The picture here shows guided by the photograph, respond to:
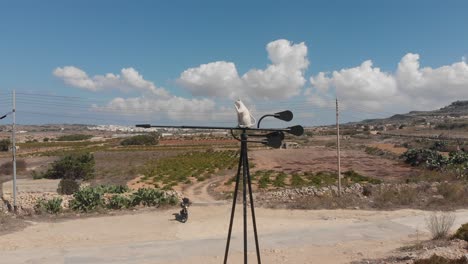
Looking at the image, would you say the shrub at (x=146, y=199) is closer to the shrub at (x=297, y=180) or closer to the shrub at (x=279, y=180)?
the shrub at (x=279, y=180)

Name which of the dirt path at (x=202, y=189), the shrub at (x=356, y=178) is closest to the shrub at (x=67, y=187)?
the dirt path at (x=202, y=189)

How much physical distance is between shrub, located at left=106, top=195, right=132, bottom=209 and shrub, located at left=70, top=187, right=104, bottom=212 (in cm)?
39

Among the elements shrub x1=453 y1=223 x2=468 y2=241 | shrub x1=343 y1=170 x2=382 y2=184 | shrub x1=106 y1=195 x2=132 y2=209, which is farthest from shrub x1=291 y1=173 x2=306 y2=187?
shrub x1=453 y1=223 x2=468 y2=241

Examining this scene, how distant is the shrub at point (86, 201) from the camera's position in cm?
1784

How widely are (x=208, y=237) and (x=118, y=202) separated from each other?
6.13 metres

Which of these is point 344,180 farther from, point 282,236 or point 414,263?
point 414,263

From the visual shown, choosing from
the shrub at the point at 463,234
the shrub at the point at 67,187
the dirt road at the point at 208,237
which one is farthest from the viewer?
the shrub at the point at 67,187

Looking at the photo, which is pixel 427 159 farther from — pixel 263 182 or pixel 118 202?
pixel 118 202

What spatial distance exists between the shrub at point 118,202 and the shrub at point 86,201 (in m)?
0.39

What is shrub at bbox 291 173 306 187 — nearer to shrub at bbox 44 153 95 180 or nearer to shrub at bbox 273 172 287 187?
shrub at bbox 273 172 287 187

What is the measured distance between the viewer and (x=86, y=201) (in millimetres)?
18016

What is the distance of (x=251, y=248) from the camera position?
12.6 metres

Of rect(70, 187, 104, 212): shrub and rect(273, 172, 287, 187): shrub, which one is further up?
rect(70, 187, 104, 212): shrub

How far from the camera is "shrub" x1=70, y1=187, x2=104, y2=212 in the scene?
703 inches
